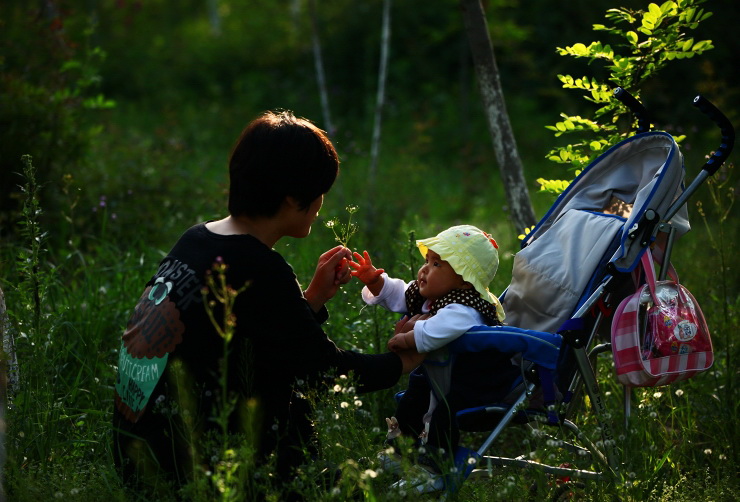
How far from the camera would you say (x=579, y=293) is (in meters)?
3.25

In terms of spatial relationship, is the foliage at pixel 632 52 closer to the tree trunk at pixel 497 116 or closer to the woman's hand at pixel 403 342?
the tree trunk at pixel 497 116

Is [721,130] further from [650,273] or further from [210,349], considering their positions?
[210,349]

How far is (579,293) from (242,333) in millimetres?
1318

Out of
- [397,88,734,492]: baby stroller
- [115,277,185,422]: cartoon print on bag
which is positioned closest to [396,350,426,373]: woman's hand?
[397,88,734,492]: baby stroller

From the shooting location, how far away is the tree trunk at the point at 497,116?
15.6 ft

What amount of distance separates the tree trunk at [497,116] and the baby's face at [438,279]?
1677 mm

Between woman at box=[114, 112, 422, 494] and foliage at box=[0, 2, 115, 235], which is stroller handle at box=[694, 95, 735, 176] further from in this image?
foliage at box=[0, 2, 115, 235]

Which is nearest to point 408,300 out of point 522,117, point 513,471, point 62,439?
point 513,471

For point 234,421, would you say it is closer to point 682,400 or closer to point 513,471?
point 513,471

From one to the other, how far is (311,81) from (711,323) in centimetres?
1133

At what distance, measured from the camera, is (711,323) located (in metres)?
4.66

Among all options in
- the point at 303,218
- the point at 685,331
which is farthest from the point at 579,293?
the point at 303,218

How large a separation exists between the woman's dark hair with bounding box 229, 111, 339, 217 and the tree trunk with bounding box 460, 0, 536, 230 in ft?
6.99

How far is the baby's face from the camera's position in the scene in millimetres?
3162
